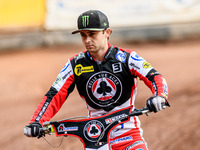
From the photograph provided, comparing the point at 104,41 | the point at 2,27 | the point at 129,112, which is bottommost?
the point at 129,112

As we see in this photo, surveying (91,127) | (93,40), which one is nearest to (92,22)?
(93,40)

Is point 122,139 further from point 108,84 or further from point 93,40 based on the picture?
point 93,40

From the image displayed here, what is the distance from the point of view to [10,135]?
7.78 metres

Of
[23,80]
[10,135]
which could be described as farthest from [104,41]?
[23,80]

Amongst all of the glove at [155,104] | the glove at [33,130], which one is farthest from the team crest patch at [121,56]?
the glove at [33,130]

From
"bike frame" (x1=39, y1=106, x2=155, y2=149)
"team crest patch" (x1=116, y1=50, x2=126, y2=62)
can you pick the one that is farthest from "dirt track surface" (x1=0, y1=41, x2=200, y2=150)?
"team crest patch" (x1=116, y1=50, x2=126, y2=62)

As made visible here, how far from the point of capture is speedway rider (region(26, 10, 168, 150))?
4.17 metres

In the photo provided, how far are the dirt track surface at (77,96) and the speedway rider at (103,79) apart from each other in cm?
136

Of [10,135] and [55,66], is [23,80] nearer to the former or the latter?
[55,66]

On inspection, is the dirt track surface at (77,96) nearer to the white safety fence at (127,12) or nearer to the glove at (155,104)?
the white safety fence at (127,12)

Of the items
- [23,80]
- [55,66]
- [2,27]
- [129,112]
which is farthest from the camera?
[2,27]

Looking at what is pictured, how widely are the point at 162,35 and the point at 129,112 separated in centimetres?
1159

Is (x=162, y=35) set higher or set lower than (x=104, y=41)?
higher

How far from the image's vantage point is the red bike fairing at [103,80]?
4.30 metres
